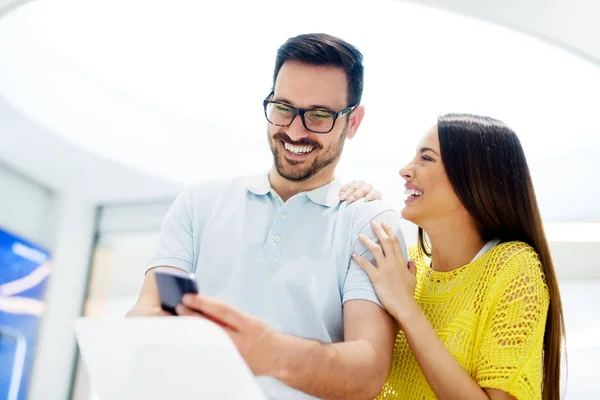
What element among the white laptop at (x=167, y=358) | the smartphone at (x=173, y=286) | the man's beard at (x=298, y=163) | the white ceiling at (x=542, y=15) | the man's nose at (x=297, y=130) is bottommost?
the white laptop at (x=167, y=358)

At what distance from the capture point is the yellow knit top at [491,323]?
1.73 m

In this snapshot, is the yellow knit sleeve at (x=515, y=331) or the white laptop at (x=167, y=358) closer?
the white laptop at (x=167, y=358)

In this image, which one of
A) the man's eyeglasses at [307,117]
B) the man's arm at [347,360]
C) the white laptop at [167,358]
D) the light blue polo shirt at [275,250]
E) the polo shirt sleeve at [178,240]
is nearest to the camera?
the white laptop at [167,358]

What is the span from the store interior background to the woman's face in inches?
57.2

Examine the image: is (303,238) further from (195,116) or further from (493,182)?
(195,116)

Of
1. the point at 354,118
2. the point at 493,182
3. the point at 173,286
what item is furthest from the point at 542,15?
the point at 173,286

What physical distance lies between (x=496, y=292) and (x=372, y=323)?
408 mm

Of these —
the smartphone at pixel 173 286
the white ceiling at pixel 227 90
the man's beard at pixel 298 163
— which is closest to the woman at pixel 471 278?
the man's beard at pixel 298 163

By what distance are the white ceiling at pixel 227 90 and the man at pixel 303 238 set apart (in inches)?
88.9

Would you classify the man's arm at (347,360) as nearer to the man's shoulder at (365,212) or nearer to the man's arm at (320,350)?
the man's arm at (320,350)

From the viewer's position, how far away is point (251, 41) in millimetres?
4680

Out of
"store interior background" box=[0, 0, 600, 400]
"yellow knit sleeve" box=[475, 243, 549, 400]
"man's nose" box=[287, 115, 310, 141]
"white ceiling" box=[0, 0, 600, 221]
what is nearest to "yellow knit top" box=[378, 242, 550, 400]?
"yellow knit sleeve" box=[475, 243, 549, 400]

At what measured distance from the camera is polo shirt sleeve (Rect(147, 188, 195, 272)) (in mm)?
1759

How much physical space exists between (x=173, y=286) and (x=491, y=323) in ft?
3.35
